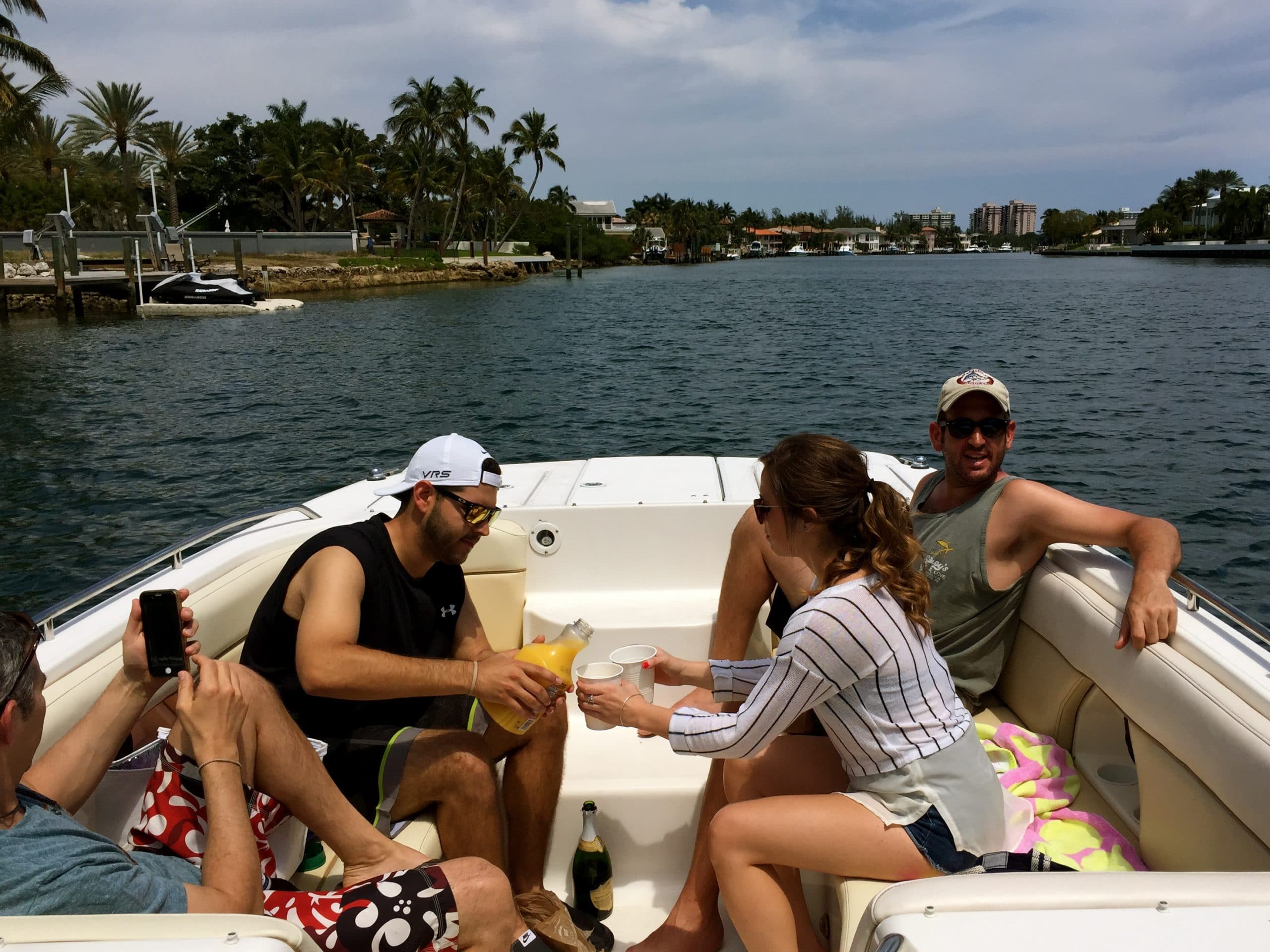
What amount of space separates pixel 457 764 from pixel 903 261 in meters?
137

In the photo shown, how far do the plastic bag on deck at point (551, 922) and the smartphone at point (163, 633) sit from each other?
944 mm

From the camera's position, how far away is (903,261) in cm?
13025

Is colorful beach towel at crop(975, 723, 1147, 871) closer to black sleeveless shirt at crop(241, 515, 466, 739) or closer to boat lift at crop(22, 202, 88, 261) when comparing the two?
black sleeveless shirt at crop(241, 515, 466, 739)

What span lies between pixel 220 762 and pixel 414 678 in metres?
0.55

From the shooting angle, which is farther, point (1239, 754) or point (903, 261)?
point (903, 261)

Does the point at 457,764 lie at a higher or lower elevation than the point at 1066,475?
higher

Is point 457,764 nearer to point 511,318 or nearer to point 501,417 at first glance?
point 501,417

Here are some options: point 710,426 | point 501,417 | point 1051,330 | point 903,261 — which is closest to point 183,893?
point 710,426

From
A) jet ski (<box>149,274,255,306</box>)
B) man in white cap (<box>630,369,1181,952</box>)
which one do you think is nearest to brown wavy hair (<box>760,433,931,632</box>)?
man in white cap (<box>630,369,1181,952</box>)

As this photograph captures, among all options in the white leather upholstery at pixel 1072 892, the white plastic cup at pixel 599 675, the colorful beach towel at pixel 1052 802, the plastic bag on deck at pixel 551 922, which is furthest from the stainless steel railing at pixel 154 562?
the colorful beach towel at pixel 1052 802

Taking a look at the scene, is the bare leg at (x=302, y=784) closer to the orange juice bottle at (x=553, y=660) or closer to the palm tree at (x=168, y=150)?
the orange juice bottle at (x=553, y=660)

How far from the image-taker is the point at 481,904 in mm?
1793

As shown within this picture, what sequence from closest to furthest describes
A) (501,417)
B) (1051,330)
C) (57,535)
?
(57,535), (501,417), (1051,330)

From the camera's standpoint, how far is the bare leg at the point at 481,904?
5.82 ft
